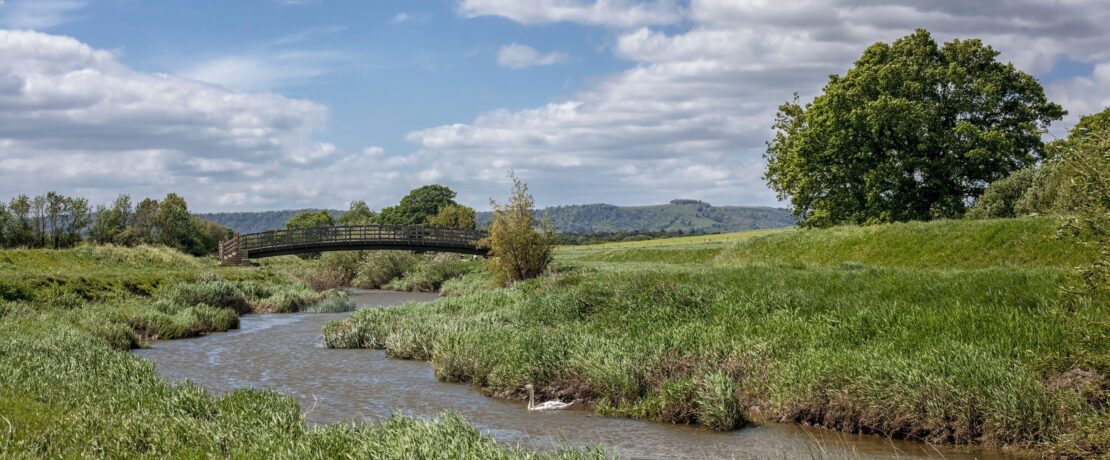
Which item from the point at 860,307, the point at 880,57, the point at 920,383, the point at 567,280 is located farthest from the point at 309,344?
the point at 880,57

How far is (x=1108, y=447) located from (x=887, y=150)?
3447 centimetres

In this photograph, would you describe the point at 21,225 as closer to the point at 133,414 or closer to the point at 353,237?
the point at 353,237

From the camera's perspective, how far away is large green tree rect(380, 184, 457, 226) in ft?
403

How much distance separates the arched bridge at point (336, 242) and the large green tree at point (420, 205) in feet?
204

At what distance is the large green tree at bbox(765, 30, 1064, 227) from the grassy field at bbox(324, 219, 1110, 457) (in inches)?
601

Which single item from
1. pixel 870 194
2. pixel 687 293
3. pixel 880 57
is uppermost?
pixel 880 57

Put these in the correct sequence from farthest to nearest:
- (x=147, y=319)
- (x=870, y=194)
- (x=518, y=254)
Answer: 1. (x=870, y=194)
2. (x=518, y=254)
3. (x=147, y=319)

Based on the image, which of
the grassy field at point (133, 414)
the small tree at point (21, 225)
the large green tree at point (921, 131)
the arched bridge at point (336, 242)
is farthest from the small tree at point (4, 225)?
the large green tree at point (921, 131)

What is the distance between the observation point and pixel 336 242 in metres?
55.7

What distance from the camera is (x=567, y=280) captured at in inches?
1048

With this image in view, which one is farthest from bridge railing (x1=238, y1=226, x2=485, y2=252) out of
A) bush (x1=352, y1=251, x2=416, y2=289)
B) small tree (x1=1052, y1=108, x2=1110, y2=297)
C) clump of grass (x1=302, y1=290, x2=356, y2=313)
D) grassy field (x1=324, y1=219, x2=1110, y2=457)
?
small tree (x1=1052, y1=108, x2=1110, y2=297)

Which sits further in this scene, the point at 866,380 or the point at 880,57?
the point at 880,57

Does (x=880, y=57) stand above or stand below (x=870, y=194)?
above

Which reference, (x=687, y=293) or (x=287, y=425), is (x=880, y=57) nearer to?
(x=687, y=293)
